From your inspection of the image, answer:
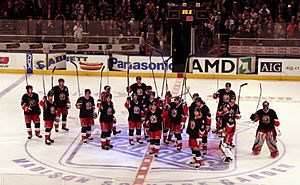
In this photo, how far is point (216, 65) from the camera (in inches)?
803

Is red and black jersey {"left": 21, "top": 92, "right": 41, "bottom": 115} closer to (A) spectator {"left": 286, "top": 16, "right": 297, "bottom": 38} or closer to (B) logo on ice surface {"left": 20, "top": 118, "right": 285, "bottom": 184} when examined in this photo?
(B) logo on ice surface {"left": 20, "top": 118, "right": 285, "bottom": 184}

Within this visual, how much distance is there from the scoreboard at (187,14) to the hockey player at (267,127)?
779 centimetres

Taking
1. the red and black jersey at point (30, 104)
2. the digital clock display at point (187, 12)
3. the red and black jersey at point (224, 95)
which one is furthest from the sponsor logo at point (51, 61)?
the red and black jersey at point (224, 95)

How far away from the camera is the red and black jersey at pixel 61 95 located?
44.3 feet

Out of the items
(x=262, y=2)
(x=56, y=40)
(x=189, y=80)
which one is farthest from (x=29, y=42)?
Answer: (x=262, y=2)

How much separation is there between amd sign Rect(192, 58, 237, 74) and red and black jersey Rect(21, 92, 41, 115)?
8571 millimetres

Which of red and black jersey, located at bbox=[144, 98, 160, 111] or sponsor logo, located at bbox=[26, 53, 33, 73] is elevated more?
sponsor logo, located at bbox=[26, 53, 33, 73]

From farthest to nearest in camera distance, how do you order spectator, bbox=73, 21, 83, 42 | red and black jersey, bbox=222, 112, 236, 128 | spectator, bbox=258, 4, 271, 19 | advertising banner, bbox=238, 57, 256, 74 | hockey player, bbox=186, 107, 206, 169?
spectator, bbox=258, 4, 271, 19 < spectator, bbox=73, 21, 83, 42 < advertising banner, bbox=238, 57, 256, 74 < red and black jersey, bbox=222, 112, 236, 128 < hockey player, bbox=186, 107, 206, 169

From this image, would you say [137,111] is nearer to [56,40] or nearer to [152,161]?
[152,161]

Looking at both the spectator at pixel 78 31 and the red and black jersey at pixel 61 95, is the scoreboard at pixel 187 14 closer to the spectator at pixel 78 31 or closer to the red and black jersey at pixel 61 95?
the spectator at pixel 78 31

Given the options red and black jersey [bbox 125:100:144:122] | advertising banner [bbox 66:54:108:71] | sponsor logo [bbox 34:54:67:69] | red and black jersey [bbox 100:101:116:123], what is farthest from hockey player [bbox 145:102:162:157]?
sponsor logo [bbox 34:54:67:69]

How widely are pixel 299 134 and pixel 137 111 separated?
3.84 m

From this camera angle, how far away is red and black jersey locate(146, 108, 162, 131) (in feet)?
39.0

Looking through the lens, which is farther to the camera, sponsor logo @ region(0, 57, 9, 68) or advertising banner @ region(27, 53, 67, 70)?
sponsor logo @ region(0, 57, 9, 68)
